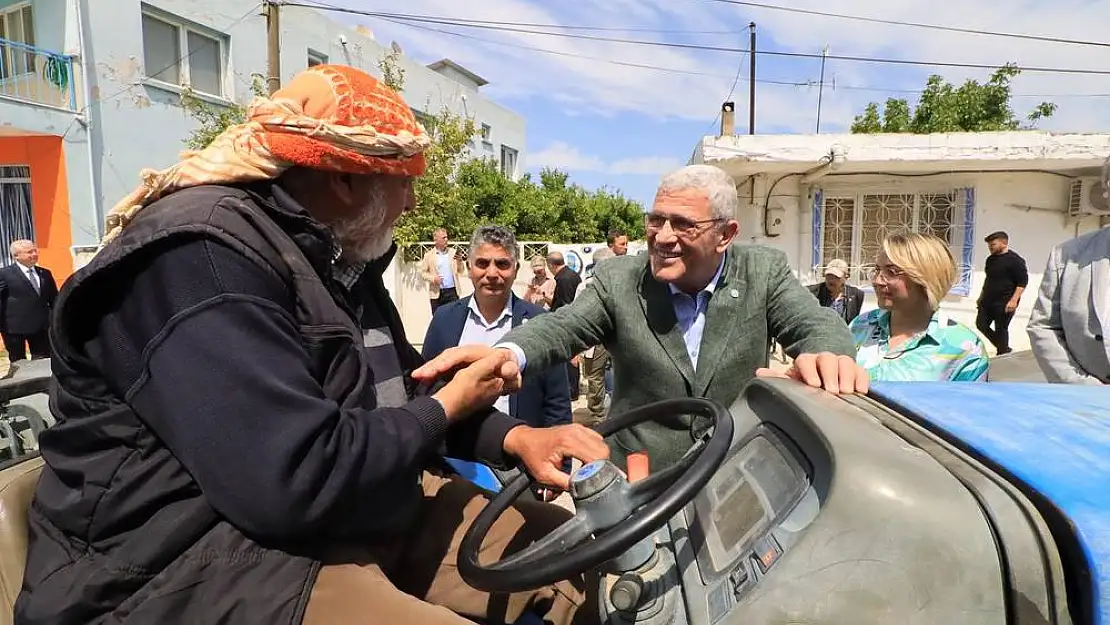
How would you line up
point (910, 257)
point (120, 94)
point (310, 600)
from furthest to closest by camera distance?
point (120, 94) → point (910, 257) → point (310, 600)

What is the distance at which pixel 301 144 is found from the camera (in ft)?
5.02

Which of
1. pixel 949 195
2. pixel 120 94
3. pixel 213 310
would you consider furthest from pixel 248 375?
pixel 120 94

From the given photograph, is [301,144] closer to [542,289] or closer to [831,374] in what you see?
[831,374]

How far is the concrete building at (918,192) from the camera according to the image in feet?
29.7

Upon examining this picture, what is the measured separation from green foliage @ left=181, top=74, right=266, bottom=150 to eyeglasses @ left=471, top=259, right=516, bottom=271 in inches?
415

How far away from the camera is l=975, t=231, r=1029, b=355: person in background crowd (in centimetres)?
840

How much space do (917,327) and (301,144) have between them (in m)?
2.77

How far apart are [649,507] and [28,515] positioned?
4.81ft

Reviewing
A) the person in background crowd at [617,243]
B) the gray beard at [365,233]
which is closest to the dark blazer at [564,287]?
the person in background crowd at [617,243]

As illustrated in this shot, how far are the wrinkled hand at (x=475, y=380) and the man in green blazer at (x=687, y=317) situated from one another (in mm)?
350

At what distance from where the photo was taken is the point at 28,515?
1603 millimetres

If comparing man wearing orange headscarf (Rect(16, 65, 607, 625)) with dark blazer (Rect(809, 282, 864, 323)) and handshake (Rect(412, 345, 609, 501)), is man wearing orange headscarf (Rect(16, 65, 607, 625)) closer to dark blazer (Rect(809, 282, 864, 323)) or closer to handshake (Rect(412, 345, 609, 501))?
handshake (Rect(412, 345, 609, 501))

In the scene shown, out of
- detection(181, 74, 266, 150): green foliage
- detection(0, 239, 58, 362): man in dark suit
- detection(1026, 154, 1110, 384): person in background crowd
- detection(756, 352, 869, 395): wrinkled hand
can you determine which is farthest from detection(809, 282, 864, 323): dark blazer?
A: detection(181, 74, 266, 150): green foliage

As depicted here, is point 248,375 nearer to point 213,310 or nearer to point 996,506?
point 213,310
